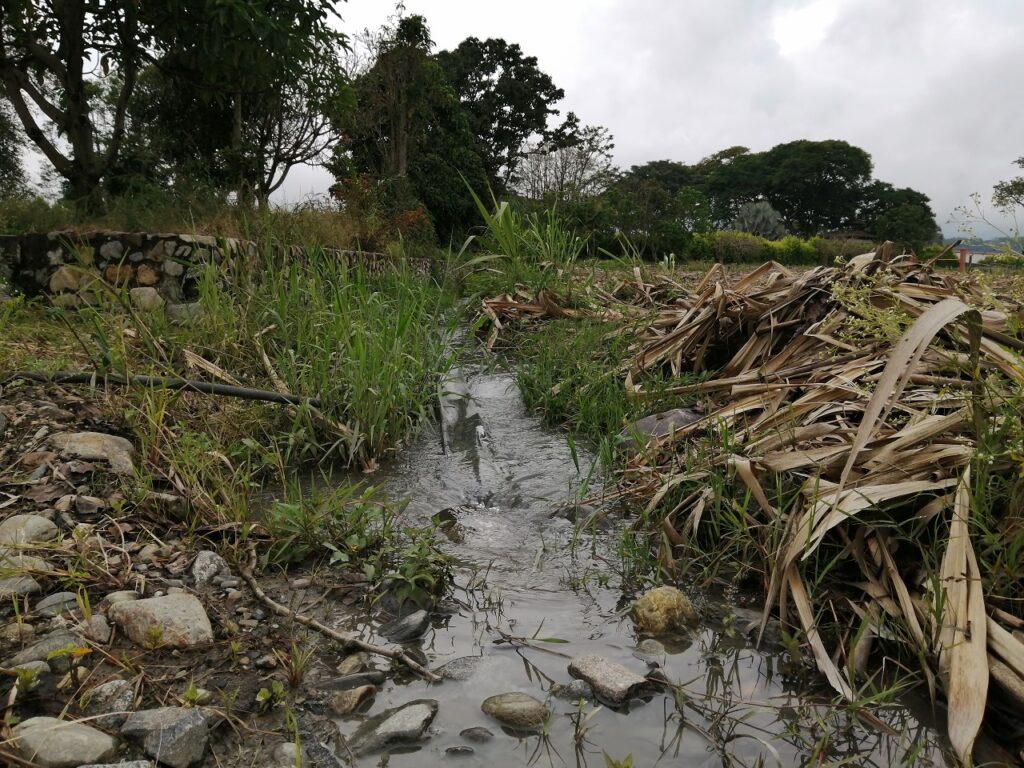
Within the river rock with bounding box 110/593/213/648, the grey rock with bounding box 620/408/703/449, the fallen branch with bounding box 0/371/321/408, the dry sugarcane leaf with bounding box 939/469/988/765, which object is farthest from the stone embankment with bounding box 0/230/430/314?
the dry sugarcane leaf with bounding box 939/469/988/765

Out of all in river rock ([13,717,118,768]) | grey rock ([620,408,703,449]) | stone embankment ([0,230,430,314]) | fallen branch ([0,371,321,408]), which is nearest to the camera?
river rock ([13,717,118,768])

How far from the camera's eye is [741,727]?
1.36 metres

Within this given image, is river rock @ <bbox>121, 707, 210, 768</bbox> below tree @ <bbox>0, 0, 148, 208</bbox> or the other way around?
below

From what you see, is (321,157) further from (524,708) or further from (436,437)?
(524,708)

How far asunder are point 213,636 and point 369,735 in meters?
0.53

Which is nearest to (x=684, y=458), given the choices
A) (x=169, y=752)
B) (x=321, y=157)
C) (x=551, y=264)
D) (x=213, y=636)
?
(x=213, y=636)

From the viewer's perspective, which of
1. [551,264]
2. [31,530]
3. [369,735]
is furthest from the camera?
[551,264]

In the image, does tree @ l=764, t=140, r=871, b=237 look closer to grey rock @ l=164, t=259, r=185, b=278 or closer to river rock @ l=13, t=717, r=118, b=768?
grey rock @ l=164, t=259, r=185, b=278

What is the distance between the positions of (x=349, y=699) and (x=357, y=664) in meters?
0.15

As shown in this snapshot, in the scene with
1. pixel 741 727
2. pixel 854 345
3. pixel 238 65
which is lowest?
pixel 741 727

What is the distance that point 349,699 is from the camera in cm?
142

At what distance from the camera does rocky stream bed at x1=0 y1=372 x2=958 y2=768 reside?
1.27m

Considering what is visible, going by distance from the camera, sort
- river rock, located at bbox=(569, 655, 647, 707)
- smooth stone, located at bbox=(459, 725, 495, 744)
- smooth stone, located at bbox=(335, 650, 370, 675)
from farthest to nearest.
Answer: smooth stone, located at bbox=(335, 650, 370, 675) → river rock, located at bbox=(569, 655, 647, 707) → smooth stone, located at bbox=(459, 725, 495, 744)

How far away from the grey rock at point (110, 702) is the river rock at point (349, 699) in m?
0.39
